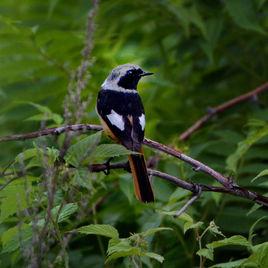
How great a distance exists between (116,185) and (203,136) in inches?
37.4

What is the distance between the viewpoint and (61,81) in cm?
530

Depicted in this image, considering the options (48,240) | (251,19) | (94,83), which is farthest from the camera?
(94,83)

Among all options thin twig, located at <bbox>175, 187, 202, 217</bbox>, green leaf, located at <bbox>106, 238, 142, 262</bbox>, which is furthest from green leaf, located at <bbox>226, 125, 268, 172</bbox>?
green leaf, located at <bbox>106, 238, 142, 262</bbox>

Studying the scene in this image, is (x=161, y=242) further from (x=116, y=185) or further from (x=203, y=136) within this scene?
(x=203, y=136)

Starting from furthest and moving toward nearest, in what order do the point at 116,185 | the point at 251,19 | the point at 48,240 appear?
the point at 251,19, the point at 116,185, the point at 48,240

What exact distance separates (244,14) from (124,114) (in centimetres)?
174

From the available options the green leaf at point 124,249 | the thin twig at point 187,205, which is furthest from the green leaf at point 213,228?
the green leaf at point 124,249

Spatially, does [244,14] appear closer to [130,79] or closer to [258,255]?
[130,79]

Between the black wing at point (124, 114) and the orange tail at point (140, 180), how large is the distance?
160 mm

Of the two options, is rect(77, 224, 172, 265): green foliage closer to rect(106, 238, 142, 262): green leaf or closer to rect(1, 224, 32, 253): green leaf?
rect(106, 238, 142, 262): green leaf

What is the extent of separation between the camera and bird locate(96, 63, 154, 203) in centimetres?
319

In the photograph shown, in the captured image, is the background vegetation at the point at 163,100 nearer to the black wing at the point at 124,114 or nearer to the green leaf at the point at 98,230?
the black wing at the point at 124,114

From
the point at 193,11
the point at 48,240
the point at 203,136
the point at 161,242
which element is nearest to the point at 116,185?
the point at 161,242

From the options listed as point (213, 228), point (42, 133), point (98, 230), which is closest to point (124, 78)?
point (42, 133)
